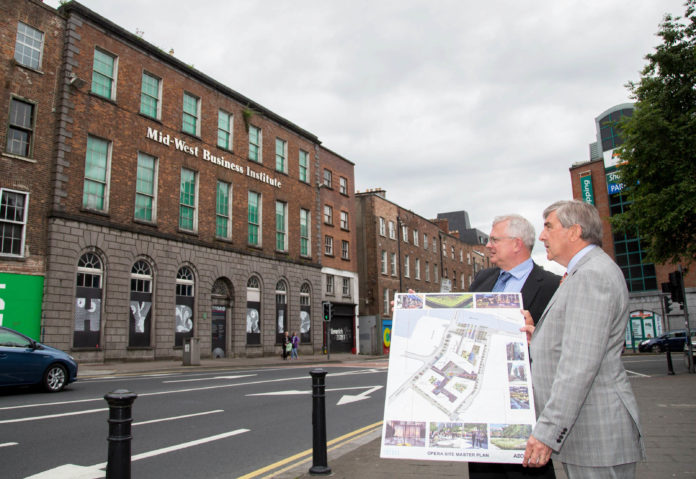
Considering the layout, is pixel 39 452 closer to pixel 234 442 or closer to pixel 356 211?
pixel 234 442

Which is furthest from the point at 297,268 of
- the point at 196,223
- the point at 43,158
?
the point at 43,158

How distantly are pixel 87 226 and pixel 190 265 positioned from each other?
18.2 feet

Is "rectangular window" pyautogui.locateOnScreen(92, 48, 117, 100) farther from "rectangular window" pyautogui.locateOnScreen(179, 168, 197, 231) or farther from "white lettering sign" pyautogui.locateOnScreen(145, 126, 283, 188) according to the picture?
"rectangular window" pyautogui.locateOnScreen(179, 168, 197, 231)

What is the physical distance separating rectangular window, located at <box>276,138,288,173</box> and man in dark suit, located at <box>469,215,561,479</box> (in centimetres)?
2870

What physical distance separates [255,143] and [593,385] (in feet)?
94.8

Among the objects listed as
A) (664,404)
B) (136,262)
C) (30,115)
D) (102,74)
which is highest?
(102,74)

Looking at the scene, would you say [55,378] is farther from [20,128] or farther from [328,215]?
[328,215]

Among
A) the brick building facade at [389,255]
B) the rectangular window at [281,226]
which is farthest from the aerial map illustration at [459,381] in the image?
the brick building facade at [389,255]

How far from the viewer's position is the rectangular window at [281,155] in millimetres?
31656

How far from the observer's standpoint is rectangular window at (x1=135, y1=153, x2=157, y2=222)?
22.4 m

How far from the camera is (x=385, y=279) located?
139ft

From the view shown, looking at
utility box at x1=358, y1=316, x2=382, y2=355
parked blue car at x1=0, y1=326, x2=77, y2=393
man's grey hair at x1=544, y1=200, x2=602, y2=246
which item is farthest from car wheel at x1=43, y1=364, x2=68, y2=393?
utility box at x1=358, y1=316, x2=382, y2=355

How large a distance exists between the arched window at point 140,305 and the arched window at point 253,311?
660 centimetres

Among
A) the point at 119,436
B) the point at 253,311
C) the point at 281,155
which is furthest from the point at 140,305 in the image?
the point at 119,436
